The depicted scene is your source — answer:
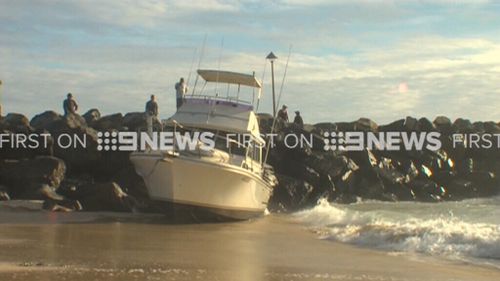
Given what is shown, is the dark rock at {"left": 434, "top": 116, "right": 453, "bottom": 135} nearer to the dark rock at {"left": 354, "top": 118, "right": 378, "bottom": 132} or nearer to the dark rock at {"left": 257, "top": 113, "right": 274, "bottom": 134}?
the dark rock at {"left": 354, "top": 118, "right": 378, "bottom": 132}

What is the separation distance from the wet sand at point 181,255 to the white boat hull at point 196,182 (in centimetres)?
82

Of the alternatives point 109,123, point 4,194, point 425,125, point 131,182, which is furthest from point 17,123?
point 425,125

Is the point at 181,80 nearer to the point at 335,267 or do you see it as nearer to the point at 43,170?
the point at 43,170

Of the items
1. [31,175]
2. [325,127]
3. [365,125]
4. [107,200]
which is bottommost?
[107,200]

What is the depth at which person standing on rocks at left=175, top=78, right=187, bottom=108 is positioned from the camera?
20766 millimetres

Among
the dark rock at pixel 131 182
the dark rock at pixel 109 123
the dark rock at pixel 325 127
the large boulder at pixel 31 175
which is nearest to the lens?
the large boulder at pixel 31 175

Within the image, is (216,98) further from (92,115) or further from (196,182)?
(92,115)

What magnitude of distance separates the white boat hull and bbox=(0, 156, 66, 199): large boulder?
12.7 feet

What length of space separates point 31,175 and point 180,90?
188 inches

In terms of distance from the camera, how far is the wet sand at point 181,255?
9.89m

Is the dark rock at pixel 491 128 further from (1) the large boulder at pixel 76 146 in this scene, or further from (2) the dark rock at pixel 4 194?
(2) the dark rock at pixel 4 194

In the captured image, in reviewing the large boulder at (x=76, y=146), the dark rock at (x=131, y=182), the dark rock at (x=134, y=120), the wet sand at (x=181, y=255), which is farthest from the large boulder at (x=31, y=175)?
the dark rock at (x=134, y=120)

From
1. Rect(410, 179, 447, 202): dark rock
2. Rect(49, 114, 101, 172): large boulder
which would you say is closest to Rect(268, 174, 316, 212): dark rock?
Rect(49, 114, 101, 172): large boulder

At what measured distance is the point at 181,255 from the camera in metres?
11.8
